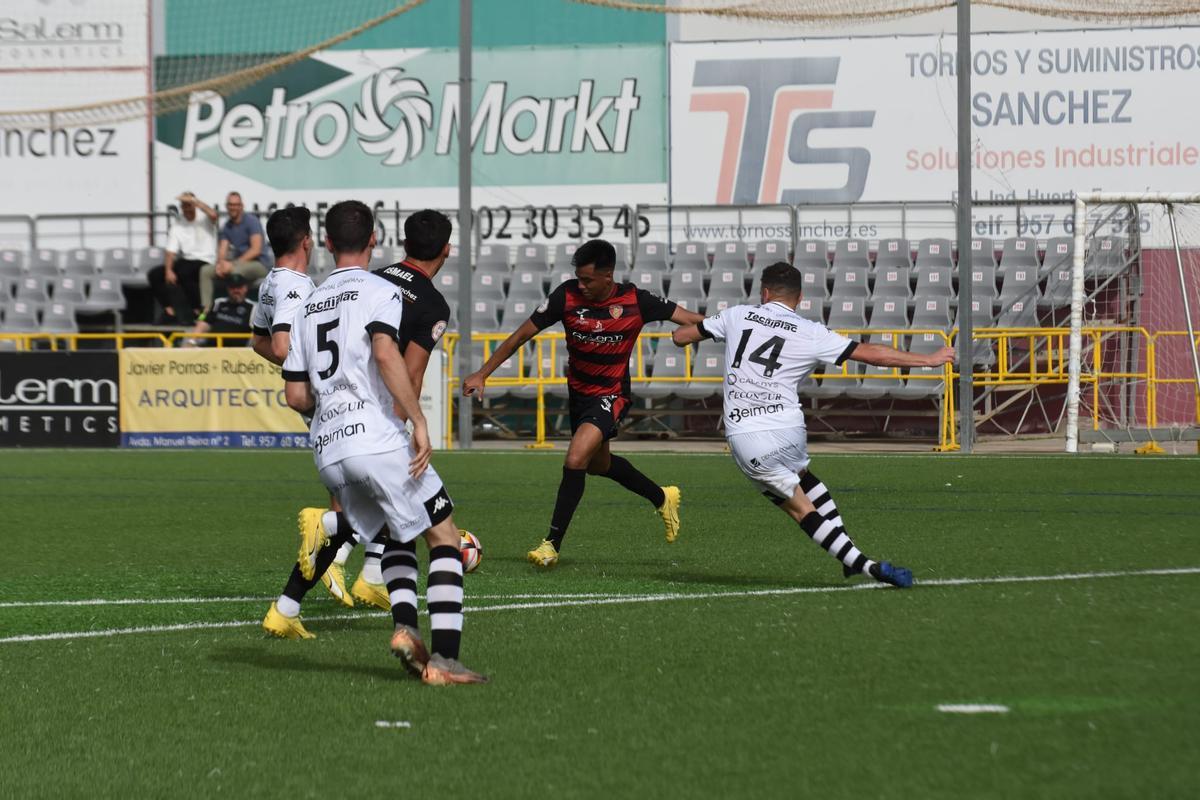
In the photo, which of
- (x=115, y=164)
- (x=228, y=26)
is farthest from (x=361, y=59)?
(x=115, y=164)

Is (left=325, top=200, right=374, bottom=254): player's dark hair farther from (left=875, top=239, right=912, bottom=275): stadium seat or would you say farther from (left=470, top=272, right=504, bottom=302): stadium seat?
(left=470, top=272, right=504, bottom=302): stadium seat

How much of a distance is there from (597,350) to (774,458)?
230 cm

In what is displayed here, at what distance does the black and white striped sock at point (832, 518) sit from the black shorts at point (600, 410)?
76.9 inches

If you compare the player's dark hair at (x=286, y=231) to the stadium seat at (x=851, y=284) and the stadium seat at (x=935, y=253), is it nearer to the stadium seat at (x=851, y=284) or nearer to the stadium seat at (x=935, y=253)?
the stadium seat at (x=851, y=284)

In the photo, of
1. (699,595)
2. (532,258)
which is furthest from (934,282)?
(699,595)

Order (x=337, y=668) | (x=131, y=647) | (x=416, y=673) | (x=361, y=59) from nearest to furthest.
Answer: (x=416, y=673), (x=337, y=668), (x=131, y=647), (x=361, y=59)

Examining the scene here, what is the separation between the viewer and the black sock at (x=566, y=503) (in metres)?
10.1

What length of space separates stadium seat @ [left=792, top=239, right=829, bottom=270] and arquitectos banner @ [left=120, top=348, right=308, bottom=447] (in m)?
8.24

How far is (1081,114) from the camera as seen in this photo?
27.0 metres

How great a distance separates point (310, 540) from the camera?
23.9 ft

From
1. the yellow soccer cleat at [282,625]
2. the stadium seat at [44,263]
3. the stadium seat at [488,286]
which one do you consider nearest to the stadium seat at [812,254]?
the stadium seat at [488,286]

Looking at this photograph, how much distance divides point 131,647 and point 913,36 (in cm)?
2255

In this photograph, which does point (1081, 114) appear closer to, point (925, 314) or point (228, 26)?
point (925, 314)

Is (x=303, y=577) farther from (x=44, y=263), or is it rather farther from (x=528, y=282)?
(x=44, y=263)
